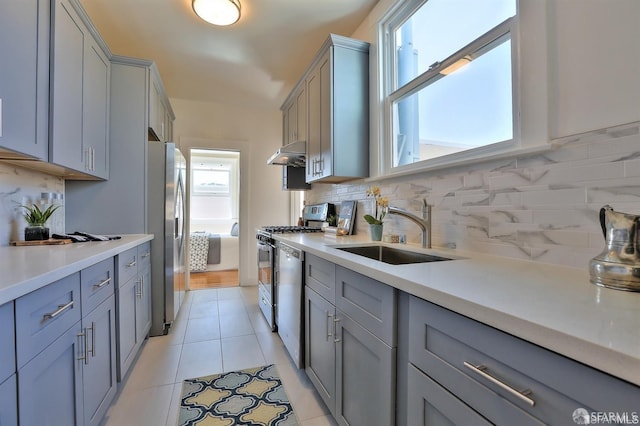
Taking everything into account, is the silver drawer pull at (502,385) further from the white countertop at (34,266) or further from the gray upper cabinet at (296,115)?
the gray upper cabinet at (296,115)

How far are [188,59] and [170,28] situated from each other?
1.63 feet

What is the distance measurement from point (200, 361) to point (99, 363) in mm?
814

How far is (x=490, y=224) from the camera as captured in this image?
1.32 m

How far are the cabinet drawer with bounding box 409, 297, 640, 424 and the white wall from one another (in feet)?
11.9

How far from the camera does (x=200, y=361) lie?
6.75 feet

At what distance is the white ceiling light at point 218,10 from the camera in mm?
2086

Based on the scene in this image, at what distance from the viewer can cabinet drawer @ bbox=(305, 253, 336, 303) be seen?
140 centimetres

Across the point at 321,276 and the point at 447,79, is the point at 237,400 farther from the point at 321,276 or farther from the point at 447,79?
the point at 447,79

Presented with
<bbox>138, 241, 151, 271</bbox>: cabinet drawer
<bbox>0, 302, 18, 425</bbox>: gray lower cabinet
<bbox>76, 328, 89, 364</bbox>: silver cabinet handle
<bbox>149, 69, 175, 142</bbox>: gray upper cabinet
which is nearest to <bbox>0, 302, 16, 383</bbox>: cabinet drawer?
<bbox>0, 302, 18, 425</bbox>: gray lower cabinet

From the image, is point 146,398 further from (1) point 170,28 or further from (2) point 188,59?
(2) point 188,59

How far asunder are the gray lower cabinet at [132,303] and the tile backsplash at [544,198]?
75.7 inches

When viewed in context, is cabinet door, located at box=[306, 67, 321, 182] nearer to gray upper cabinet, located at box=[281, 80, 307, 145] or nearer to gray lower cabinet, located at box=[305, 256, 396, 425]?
gray upper cabinet, located at box=[281, 80, 307, 145]

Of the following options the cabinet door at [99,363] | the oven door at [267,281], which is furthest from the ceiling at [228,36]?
the cabinet door at [99,363]

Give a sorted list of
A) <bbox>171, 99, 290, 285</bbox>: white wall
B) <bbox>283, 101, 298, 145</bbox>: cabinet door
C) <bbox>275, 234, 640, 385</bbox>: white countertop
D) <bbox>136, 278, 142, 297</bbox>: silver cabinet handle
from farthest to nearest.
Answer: <bbox>171, 99, 290, 285</bbox>: white wall, <bbox>283, 101, 298, 145</bbox>: cabinet door, <bbox>136, 278, 142, 297</bbox>: silver cabinet handle, <bbox>275, 234, 640, 385</bbox>: white countertop
